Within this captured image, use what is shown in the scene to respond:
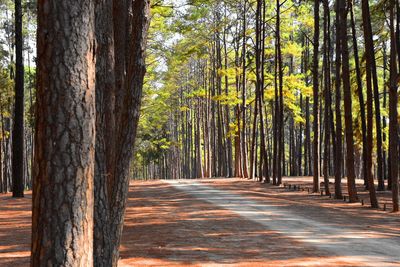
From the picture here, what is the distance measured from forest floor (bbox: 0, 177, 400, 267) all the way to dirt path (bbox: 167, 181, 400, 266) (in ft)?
0.05

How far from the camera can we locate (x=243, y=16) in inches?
1276

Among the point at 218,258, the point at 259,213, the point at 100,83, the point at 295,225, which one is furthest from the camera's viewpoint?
the point at 259,213

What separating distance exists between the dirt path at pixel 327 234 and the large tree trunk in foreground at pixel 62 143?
16.2 feet

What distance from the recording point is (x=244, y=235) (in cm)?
978

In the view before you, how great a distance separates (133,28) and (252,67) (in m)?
28.5

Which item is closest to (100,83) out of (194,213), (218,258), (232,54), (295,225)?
(218,258)

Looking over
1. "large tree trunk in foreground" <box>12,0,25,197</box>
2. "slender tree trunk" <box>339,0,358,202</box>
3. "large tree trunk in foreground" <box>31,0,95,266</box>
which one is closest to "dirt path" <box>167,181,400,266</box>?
"slender tree trunk" <box>339,0,358,202</box>

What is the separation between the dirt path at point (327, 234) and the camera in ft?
25.6

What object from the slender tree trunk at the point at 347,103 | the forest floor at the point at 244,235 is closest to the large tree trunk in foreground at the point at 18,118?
the forest floor at the point at 244,235

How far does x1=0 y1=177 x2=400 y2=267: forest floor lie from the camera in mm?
7574

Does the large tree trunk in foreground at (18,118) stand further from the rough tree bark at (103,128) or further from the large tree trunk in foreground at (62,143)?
the large tree trunk in foreground at (62,143)

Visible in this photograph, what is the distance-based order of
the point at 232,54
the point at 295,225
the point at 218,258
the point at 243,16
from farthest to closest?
the point at 232,54 < the point at 243,16 < the point at 295,225 < the point at 218,258

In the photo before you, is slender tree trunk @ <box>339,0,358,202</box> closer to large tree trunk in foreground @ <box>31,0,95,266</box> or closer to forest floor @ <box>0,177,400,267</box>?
forest floor @ <box>0,177,400,267</box>

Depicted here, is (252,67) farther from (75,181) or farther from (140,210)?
(75,181)
